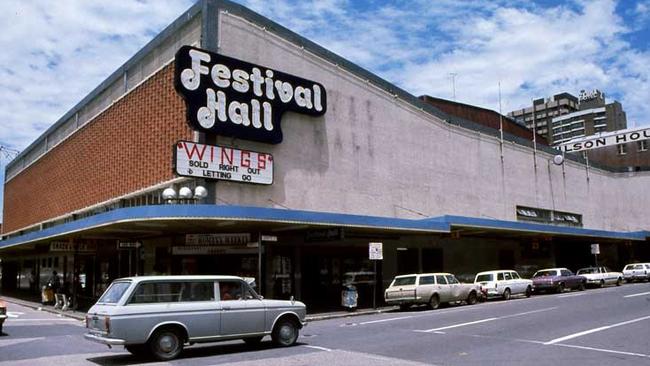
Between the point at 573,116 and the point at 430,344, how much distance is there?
12759cm

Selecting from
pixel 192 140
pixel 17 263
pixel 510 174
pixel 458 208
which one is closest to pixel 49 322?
pixel 192 140

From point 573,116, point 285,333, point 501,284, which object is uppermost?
point 573,116

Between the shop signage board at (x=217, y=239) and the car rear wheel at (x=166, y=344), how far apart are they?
41.4 ft

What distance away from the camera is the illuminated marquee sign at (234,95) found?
2273 cm

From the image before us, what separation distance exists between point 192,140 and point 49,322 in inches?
353

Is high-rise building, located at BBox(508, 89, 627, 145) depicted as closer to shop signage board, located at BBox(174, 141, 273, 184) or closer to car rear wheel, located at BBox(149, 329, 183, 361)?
shop signage board, located at BBox(174, 141, 273, 184)

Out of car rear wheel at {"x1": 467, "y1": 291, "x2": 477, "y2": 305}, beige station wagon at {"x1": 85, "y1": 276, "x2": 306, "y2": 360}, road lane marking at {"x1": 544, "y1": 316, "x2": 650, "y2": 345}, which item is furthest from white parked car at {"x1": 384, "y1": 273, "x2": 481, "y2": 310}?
beige station wagon at {"x1": 85, "y1": 276, "x2": 306, "y2": 360}

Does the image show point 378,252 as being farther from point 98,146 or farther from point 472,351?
point 98,146

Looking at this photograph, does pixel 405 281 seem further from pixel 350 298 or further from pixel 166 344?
pixel 166 344

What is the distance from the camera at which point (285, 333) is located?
14281mm

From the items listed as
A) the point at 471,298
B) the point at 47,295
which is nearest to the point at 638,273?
the point at 471,298

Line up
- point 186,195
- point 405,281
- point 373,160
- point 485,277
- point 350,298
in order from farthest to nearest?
point 373,160, point 485,277, point 405,281, point 350,298, point 186,195

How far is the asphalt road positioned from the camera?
1177 centimetres

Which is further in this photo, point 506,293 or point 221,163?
point 506,293
